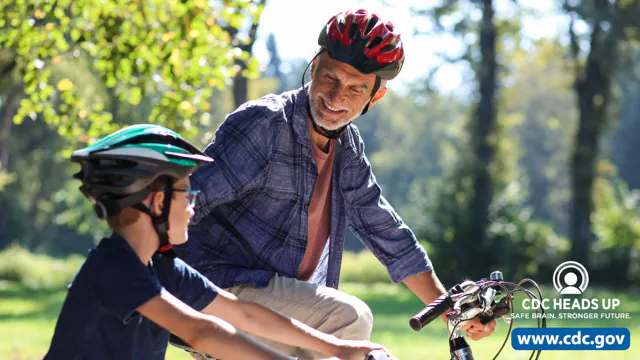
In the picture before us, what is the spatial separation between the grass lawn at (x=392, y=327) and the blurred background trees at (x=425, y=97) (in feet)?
8.45

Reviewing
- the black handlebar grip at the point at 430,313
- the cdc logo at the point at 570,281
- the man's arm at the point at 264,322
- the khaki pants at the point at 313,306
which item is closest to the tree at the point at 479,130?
the cdc logo at the point at 570,281

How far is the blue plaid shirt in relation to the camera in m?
3.43

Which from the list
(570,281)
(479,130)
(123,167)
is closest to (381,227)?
(123,167)

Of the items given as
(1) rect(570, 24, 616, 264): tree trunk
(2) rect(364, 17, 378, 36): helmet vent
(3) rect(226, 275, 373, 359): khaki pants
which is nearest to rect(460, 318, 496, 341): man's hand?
(3) rect(226, 275, 373, 359): khaki pants

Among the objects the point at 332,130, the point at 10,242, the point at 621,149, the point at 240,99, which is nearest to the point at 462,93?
the point at 621,149

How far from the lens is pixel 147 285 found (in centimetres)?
271

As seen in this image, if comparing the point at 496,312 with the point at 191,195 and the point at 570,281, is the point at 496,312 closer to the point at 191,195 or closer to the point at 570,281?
the point at 191,195

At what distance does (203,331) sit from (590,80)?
86.9 feet

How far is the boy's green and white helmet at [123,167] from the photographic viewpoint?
2850mm

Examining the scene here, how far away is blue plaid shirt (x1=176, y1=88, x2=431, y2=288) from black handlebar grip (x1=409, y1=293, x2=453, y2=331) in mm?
704

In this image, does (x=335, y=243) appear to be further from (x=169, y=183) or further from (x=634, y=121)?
(x=634, y=121)

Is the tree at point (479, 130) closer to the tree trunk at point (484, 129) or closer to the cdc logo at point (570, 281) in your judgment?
the tree trunk at point (484, 129)

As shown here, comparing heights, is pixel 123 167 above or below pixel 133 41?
below

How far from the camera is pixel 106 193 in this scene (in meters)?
2.87
